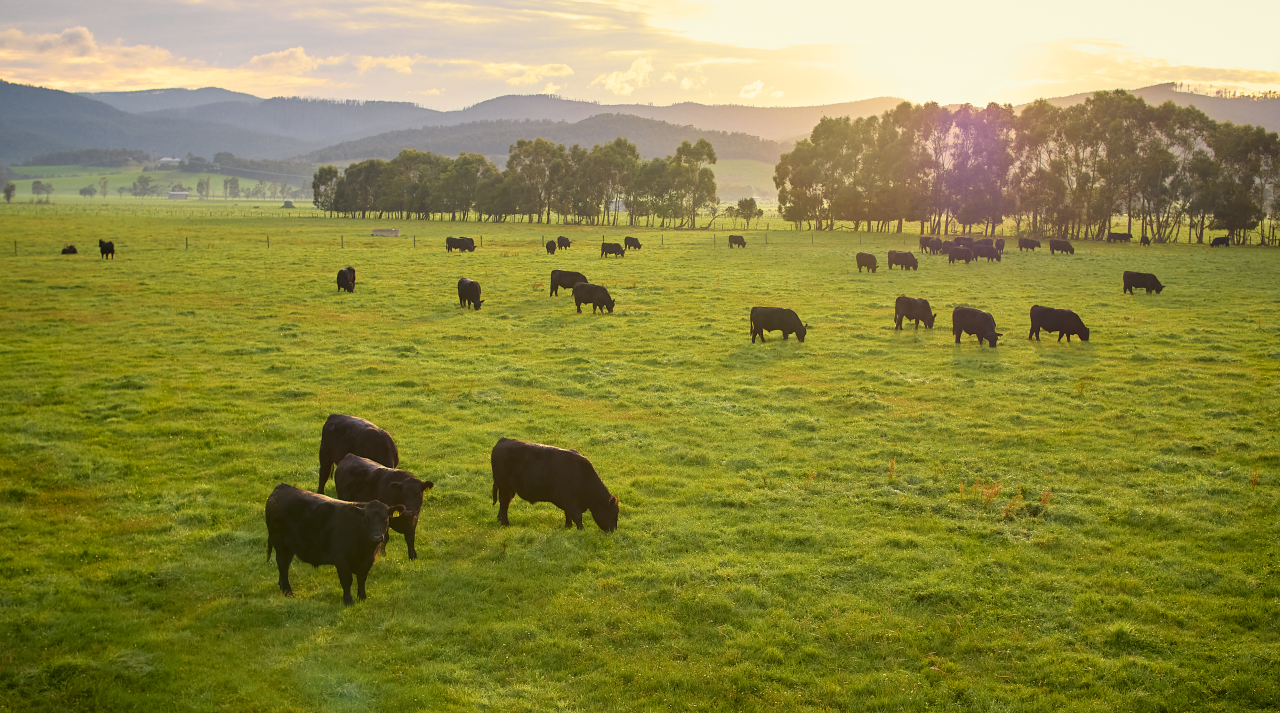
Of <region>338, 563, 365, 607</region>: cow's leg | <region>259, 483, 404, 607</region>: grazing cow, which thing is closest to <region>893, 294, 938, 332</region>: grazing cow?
Result: <region>259, 483, 404, 607</region>: grazing cow

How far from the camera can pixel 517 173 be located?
118 m

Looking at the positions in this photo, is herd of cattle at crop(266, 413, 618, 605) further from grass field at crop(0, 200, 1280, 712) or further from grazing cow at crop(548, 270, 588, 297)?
grazing cow at crop(548, 270, 588, 297)

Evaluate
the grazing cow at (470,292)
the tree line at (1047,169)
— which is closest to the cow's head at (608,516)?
the grazing cow at (470,292)

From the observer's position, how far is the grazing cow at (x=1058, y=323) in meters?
25.5

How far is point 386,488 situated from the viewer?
9.95m

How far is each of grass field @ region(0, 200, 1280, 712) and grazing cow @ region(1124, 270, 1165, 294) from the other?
1121 centimetres

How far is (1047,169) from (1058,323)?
82.8 metres

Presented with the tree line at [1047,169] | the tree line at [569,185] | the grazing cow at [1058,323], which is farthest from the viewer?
the tree line at [569,185]

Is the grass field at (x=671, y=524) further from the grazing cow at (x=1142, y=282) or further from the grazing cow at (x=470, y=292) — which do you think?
the grazing cow at (x=1142, y=282)

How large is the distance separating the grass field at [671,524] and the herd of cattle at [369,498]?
38 cm

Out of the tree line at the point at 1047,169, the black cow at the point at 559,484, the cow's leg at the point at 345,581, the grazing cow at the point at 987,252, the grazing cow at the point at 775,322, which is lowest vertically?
the cow's leg at the point at 345,581

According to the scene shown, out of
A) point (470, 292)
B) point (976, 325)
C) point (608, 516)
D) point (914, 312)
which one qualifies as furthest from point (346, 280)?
point (608, 516)

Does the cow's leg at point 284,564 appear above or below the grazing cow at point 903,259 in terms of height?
below

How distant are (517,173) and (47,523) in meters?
112
